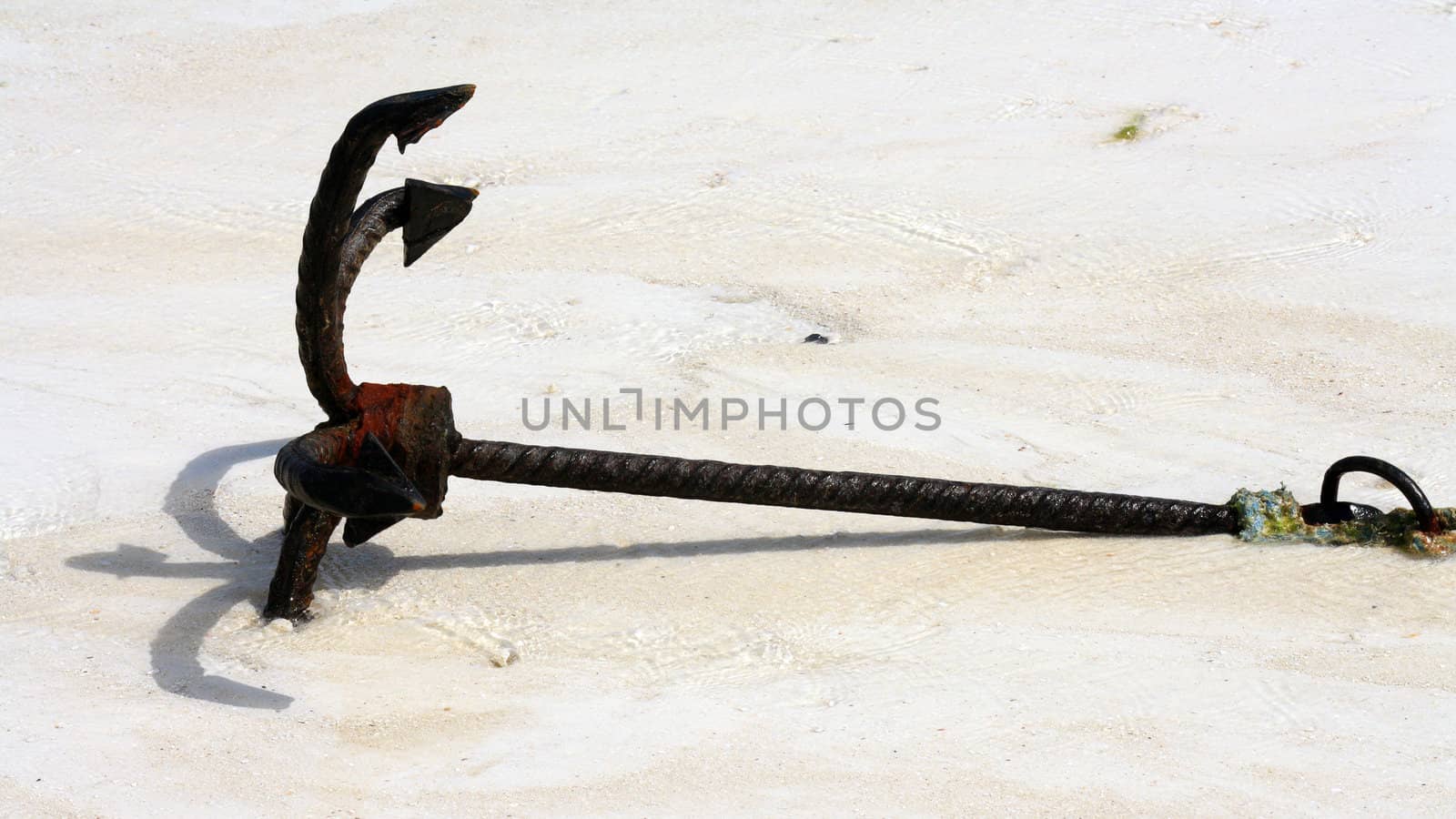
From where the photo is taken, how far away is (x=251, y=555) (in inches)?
124

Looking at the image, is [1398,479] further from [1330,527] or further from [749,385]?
[749,385]

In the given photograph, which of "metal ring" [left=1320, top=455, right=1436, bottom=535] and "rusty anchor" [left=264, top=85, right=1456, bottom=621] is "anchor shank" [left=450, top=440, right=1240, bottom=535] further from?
"metal ring" [left=1320, top=455, right=1436, bottom=535]

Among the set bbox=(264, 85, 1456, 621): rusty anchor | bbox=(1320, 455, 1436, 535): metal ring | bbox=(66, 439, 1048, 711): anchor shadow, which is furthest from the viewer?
bbox=(1320, 455, 1436, 535): metal ring

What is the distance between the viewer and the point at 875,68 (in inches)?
220

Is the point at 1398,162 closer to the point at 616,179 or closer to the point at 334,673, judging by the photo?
the point at 616,179

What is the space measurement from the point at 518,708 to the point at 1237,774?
130 centimetres

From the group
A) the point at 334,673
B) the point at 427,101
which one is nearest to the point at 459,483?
the point at 334,673

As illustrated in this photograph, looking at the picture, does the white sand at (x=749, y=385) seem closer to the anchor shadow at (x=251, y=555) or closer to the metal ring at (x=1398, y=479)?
the anchor shadow at (x=251, y=555)

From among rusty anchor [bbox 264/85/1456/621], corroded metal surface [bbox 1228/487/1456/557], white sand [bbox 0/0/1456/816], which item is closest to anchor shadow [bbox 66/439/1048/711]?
white sand [bbox 0/0/1456/816]

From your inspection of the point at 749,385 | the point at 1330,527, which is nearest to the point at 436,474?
the point at 749,385

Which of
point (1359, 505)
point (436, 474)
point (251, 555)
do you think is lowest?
point (251, 555)

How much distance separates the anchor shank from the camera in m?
2.94

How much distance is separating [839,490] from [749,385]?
3.15ft

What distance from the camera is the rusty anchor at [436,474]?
2443mm
